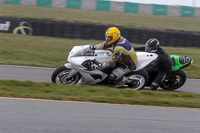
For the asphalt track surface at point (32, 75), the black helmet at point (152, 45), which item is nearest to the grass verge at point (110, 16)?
the asphalt track surface at point (32, 75)

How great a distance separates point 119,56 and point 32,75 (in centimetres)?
315

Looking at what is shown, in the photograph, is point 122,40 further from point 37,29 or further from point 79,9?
point 79,9

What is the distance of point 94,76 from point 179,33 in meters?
10.9

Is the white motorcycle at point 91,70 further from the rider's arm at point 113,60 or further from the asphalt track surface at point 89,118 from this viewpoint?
the asphalt track surface at point 89,118

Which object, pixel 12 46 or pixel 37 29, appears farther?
pixel 37 29

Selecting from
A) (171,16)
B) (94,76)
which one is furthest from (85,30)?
(171,16)

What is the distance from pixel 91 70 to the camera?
7.62m

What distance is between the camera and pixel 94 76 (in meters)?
7.76

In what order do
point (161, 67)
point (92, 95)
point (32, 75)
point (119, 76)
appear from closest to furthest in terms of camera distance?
point (92, 95) → point (119, 76) → point (161, 67) → point (32, 75)

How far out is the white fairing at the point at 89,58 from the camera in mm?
7508

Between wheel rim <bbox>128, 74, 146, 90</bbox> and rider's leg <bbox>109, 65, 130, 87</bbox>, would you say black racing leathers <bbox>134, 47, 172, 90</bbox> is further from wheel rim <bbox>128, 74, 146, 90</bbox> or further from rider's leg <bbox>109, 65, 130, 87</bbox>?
rider's leg <bbox>109, 65, 130, 87</bbox>

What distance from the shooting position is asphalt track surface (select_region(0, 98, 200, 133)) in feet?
14.6

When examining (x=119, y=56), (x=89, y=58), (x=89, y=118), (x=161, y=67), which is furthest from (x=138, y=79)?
(x=89, y=118)

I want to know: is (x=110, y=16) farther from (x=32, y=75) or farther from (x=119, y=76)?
(x=119, y=76)
